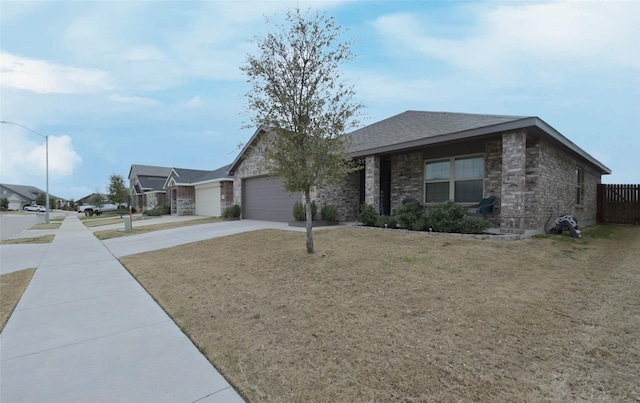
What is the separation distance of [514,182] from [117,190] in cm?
3822

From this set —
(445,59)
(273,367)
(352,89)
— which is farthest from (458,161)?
(273,367)

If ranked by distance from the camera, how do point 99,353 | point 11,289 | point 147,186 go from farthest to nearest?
point 147,186, point 11,289, point 99,353

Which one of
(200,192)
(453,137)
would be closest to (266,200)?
(453,137)

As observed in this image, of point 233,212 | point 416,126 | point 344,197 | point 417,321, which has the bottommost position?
point 417,321

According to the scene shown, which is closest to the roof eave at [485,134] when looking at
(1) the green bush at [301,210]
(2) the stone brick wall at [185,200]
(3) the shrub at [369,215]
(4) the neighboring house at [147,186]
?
(3) the shrub at [369,215]

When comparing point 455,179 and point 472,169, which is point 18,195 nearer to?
point 455,179

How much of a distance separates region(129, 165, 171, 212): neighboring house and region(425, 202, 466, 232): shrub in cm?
3192

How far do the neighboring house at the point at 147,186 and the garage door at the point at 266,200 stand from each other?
19.7 meters

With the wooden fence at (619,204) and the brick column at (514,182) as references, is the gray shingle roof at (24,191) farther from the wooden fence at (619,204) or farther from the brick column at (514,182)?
the wooden fence at (619,204)

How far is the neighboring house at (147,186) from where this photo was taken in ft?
115

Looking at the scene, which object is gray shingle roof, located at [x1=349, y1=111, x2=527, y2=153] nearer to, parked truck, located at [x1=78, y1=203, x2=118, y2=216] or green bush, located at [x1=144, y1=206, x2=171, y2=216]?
green bush, located at [x1=144, y1=206, x2=171, y2=216]

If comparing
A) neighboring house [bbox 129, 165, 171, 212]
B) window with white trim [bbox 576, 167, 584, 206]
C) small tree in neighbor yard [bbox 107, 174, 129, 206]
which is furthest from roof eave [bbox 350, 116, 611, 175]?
small tree in neighbor yard [bbox 107, 174, 129, 206]

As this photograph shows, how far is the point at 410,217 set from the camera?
32.4 ft

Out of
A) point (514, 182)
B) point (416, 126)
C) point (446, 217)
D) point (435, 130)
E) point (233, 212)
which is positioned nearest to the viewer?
point (514, 182)
